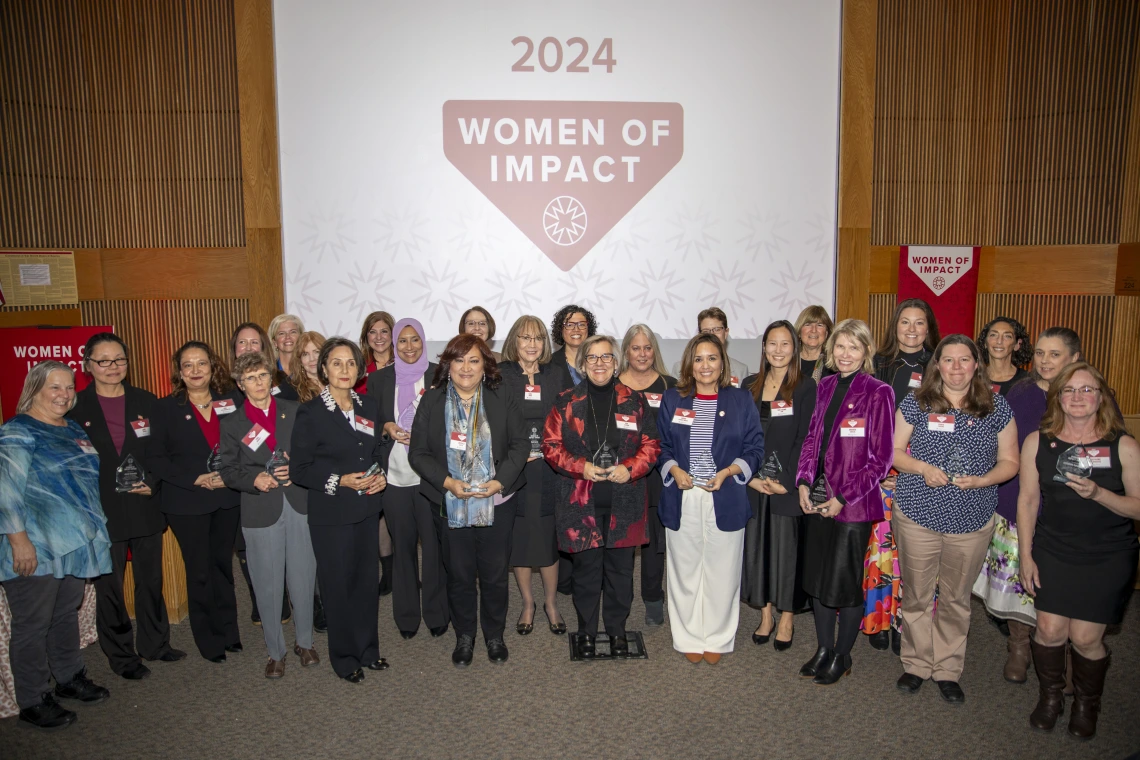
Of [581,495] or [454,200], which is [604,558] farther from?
[454,200]

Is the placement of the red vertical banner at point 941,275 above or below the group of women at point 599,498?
above

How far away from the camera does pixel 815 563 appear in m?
3.25

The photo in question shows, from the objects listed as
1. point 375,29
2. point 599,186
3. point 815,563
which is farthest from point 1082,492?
point 375,29

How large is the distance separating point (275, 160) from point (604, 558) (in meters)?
4.01

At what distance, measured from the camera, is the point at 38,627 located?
3002 millimetres

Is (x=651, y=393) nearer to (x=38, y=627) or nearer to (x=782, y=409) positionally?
(x=782, y=409)

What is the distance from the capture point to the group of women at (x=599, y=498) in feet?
9.58

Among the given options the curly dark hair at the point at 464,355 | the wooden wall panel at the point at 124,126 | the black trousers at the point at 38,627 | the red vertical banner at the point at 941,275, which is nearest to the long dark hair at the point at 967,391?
the curly dark hair at the point at 464,355

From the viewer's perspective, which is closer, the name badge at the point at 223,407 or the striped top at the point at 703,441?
the striped top at the point at 703,441

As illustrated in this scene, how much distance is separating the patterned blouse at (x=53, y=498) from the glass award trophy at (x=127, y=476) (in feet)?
0.28

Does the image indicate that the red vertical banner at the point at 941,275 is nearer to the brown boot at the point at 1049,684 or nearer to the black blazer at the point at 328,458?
the brown boot at the point at 1049,684

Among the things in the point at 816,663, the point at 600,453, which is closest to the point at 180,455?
the point at 600,453

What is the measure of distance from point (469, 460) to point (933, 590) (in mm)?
2252

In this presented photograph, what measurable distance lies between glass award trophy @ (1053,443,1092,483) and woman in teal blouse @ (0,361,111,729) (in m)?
4.16
